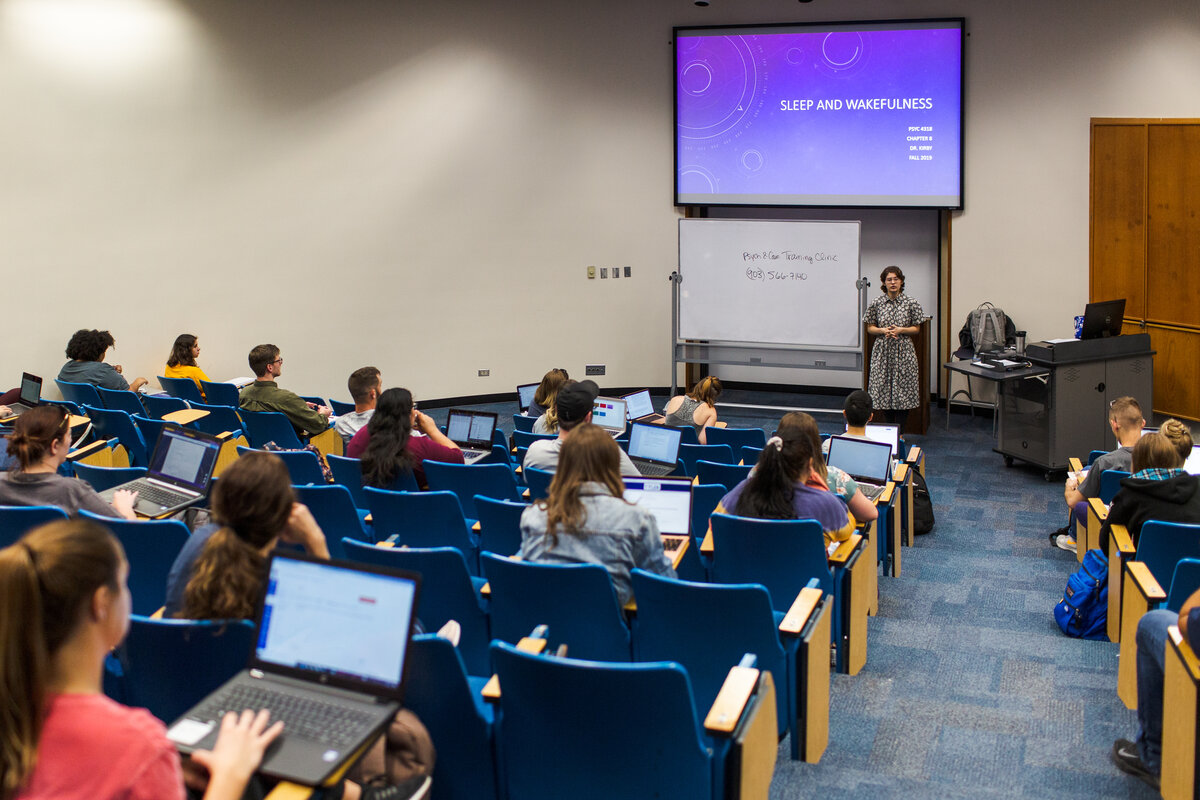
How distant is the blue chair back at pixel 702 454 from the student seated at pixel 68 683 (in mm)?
4391

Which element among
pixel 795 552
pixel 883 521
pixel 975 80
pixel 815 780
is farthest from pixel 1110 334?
pixel 815 780

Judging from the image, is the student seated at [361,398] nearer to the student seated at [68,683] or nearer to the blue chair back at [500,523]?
the blue chair back at [500,523]

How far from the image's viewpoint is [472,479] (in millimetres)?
5094

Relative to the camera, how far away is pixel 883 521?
17.9ft

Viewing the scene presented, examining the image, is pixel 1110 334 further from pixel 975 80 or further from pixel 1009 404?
pixel 975 80

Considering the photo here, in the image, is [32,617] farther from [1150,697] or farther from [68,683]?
[1150,697]

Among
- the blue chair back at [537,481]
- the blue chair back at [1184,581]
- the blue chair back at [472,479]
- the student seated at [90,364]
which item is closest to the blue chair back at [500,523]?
the blue chair back at [537,481]

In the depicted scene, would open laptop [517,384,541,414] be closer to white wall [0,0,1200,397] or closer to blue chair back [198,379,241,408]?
blue chair back [198,379,241,408]

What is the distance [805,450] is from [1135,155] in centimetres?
692

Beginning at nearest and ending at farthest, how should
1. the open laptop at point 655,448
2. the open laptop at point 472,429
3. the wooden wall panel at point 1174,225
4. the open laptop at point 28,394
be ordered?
1. the open laptop at point 655,448
2. the open laptop at point 472,429
3. the open laptop at point 28,394
4. the wooden wall panel at point 1174,225

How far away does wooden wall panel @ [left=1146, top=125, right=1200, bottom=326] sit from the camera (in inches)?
355

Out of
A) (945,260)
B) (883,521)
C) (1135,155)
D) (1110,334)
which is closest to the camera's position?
(883,521)

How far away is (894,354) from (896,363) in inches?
3.2

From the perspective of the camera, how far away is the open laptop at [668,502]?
13.5 ft
